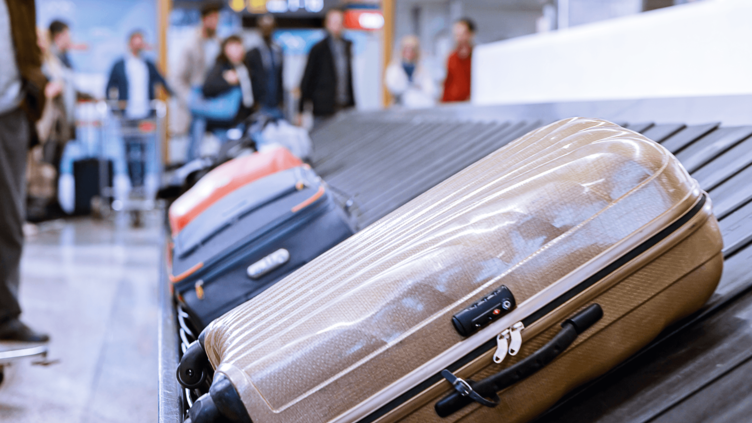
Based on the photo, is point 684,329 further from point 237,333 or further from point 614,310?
point 237,333

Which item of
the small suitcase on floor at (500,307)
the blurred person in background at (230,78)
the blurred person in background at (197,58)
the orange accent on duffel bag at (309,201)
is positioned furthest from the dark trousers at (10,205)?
the blurred person in background at (197,58)

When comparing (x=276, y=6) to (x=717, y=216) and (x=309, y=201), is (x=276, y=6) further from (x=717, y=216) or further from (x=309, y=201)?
(x=717, y=216)

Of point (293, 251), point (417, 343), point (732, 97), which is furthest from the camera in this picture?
point (732, 97)

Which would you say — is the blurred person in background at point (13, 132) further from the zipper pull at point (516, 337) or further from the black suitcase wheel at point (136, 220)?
the black suitcase wheel at point (136, 220)

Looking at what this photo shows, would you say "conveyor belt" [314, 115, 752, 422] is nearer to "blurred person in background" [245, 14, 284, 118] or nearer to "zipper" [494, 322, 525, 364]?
"zipper" [494, 322, 525, 364]

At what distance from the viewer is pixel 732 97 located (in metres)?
1.74

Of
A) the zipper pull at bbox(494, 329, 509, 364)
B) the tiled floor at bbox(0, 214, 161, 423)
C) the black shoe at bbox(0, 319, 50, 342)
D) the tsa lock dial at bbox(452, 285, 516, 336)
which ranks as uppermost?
the tsa lock dial at bbox(452, 285, 516, 336)

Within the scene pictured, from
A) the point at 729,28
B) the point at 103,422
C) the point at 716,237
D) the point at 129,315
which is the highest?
the point at 729,28

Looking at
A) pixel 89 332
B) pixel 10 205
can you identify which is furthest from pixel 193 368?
pixel 89 332

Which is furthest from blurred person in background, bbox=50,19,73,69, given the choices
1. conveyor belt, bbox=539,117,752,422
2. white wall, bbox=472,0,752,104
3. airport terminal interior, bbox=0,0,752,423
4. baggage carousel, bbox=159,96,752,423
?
conveyor belt, bbox=539,117,752,422

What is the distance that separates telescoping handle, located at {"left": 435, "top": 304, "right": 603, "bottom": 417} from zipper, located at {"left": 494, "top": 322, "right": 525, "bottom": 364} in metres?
0.02

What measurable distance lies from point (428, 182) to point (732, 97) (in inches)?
42.2

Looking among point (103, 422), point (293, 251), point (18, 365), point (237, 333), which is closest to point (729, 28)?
point (293, 251)

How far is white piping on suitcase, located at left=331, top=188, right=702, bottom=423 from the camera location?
0.86 m
